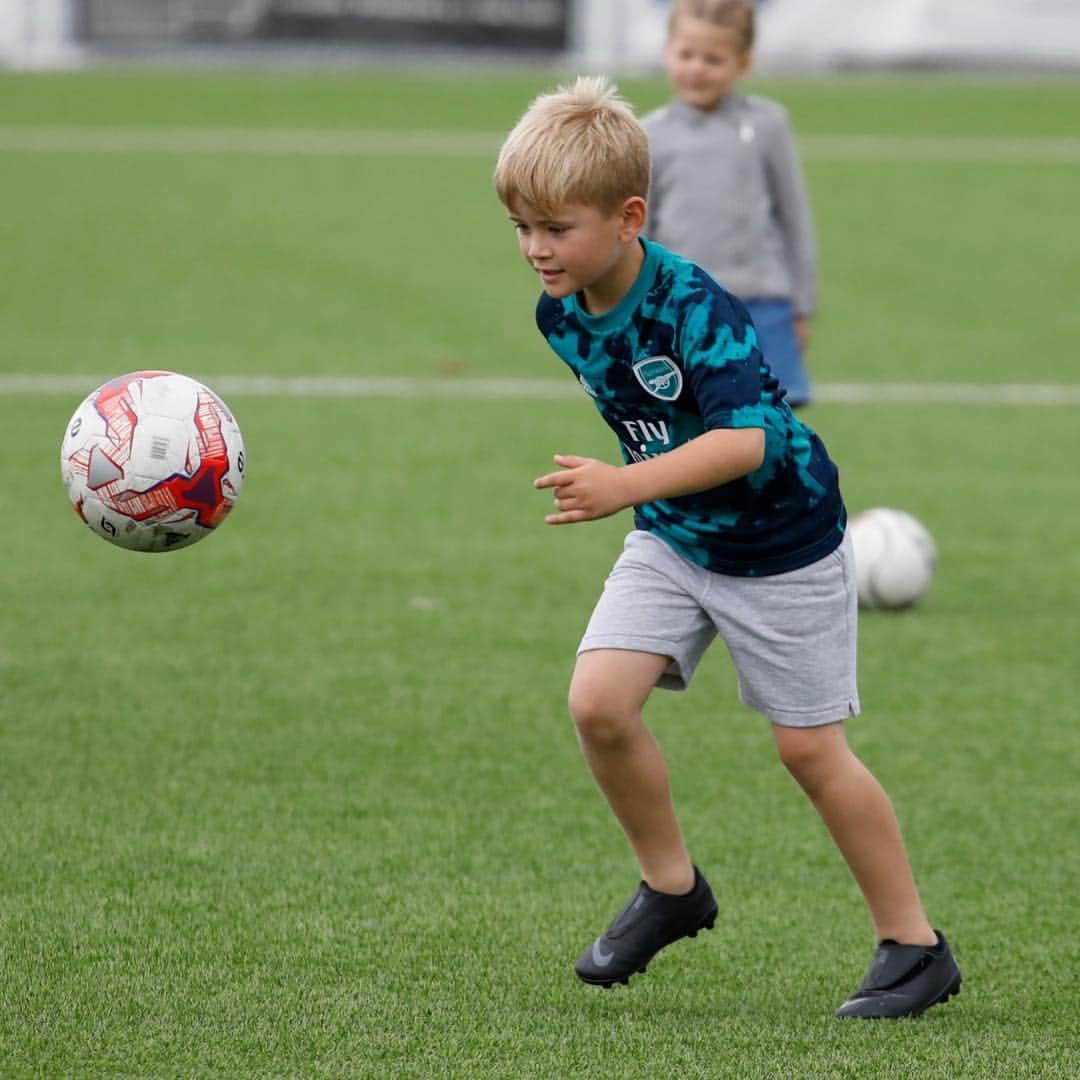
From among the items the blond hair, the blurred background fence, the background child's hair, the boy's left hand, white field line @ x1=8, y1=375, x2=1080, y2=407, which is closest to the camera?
the boy's left hand

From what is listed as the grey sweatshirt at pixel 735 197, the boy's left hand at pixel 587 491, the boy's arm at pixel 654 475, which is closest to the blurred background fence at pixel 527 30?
the grey sweatshirt at pixel 735 197

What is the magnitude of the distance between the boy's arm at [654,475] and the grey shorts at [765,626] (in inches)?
11.1

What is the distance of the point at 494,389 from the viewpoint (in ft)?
32.0

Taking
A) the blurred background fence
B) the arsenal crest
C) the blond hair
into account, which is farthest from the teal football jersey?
the blurred background fence

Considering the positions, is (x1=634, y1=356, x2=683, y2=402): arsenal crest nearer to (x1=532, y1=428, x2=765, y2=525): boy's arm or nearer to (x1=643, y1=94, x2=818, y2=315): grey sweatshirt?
(x1=532, y1=428, x2=765, y2=525): boy's arm

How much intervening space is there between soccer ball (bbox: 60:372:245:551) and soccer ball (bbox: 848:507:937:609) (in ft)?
9.81

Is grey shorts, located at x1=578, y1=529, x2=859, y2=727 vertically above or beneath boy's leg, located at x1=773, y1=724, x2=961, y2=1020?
above

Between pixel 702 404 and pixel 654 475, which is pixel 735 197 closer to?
pixel 702 404

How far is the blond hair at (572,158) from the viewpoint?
10.8 feet

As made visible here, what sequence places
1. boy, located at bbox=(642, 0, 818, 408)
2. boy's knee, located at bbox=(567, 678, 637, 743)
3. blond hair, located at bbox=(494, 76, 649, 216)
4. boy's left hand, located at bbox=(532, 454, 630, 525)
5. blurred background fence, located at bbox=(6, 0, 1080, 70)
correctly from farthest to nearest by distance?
blurred background fence, located at bbox=(6, 0, 1080, 70), boy, located at bbox=(642, 0, 818, 408), boy's knee, located at bbox=(567, 678, 637, 743), blond hair, located at bbox=(494, 76, 649, 216), boy's left hand, located at bbox=(532, 454, 630, 525)

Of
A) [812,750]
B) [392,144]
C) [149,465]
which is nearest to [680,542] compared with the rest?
[812,750]

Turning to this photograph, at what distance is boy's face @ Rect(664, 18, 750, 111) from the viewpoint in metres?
6.25

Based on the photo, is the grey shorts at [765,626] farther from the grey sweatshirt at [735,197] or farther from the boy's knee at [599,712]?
the grey sweatshirt at [735,197]

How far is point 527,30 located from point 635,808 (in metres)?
20.8
